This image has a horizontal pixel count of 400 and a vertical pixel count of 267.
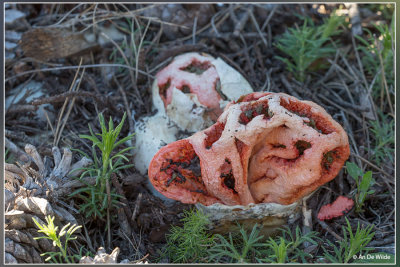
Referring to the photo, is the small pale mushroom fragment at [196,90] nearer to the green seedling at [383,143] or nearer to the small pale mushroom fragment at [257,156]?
the small pale mushroom fragment at [257,156]

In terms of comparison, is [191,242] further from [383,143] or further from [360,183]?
[383,143]

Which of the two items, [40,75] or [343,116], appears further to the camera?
[40,75]

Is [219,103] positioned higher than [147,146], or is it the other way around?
[219,103]

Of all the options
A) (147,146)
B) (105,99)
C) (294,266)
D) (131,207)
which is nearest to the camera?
(294,266)

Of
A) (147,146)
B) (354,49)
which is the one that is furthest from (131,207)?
(354,49)

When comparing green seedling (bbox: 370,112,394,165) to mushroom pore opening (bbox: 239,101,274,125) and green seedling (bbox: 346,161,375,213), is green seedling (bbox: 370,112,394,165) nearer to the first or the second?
green seedling (bbox: 346,161,375,213)

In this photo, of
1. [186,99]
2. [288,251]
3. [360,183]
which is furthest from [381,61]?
[288,251]

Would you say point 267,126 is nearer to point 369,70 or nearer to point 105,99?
point 105,99

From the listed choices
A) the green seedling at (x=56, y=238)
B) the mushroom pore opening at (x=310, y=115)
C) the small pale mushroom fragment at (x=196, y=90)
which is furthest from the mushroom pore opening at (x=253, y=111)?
the green seedling at (x=56, y=238)

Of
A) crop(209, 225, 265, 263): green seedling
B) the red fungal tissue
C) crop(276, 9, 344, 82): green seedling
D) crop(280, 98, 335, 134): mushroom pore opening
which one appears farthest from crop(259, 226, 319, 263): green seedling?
crop(276, 9, 344, 82): green seedling
